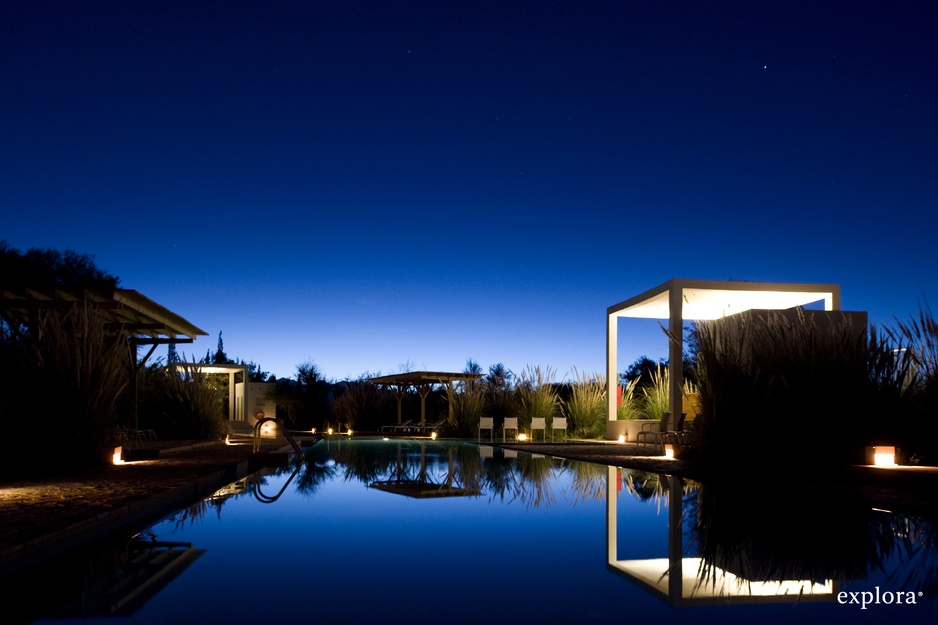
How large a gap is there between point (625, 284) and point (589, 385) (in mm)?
7789

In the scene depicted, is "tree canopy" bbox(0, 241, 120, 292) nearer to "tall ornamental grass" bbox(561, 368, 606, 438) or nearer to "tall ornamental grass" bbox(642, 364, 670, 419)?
"tall ornamental grass" bbox(561, 368, 606, 438)

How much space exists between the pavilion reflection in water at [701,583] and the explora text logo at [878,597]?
55mm

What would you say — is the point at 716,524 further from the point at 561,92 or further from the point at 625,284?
the point at 625,284

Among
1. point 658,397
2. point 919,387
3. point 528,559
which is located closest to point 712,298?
point 658,397

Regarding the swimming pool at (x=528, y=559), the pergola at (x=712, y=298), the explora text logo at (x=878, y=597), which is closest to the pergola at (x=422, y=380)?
the pergola at (x=712, y=298)

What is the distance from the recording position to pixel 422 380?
2119cm

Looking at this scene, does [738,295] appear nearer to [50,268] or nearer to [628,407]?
[628,407]

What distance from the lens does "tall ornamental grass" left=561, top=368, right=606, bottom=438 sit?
56.1 feet

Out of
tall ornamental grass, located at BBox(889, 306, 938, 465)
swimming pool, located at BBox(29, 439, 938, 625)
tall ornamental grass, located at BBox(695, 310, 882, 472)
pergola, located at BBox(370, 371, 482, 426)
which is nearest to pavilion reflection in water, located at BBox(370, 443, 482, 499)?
swimming pool, located at BBox(29, 439, 938, 625)

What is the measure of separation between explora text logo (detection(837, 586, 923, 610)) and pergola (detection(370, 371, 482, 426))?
16277 mm

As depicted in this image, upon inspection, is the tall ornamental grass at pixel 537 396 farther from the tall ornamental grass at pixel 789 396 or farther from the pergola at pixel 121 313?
the tall ornamental grass at pixel 789 396

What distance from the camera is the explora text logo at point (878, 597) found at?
311 centimetres

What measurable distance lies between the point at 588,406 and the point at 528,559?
13.3m

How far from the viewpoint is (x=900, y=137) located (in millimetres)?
15938
